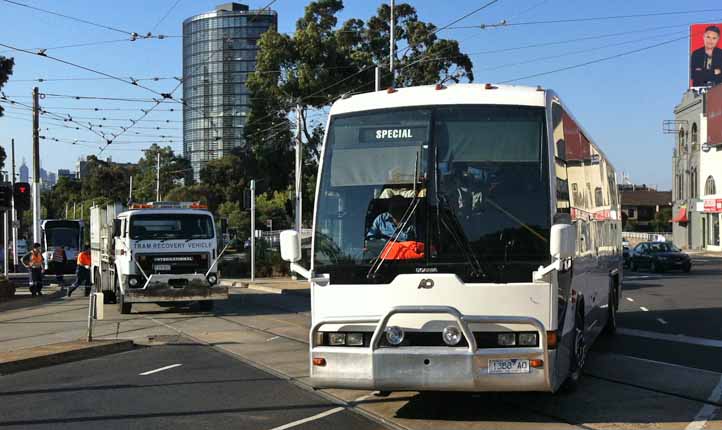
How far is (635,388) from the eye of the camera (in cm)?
939

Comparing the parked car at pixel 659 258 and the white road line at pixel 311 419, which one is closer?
the white road line at pixel 311 419

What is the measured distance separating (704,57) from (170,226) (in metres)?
61.3

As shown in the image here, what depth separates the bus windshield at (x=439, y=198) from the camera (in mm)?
7477

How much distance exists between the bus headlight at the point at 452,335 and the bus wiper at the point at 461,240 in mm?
542

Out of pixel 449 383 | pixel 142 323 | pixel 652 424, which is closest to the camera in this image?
pixel 449 383

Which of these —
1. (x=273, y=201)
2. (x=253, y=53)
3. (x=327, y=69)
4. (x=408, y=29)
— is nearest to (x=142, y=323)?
(x=327, y=69)

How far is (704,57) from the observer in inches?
2721

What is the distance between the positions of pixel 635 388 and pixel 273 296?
16736 mm

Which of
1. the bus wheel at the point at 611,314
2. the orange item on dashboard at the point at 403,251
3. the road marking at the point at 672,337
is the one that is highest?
the orange item on dashboard at the point at 403,251

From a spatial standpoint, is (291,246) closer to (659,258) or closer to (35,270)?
(35,270)

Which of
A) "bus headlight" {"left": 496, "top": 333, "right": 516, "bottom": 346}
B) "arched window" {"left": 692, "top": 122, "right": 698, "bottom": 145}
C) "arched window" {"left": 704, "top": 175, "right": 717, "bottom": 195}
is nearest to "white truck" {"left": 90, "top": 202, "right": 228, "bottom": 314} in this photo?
"bus headlight" {"left": 496, "top": 333, "right": 516, "bottom": 346}

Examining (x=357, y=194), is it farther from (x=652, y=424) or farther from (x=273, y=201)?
(x=273, y=201)

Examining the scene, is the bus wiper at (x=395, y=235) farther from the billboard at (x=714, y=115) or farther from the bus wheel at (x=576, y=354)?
the billboard at (x=714, y=115)

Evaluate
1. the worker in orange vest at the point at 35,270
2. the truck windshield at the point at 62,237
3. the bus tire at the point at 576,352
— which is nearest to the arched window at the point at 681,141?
the truck windshield at the point at 62,237
